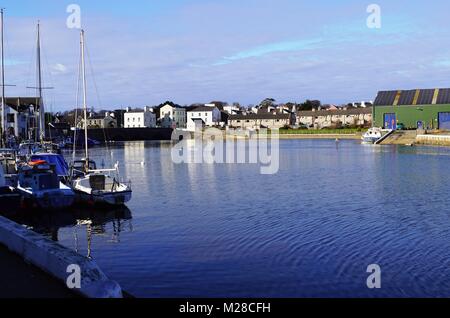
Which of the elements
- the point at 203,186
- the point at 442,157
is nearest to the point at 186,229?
the point at 203,186

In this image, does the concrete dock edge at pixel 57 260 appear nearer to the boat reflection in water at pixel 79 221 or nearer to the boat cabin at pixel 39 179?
the boat reflection in water at pixel 79 221

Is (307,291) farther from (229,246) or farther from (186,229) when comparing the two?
(186,229)

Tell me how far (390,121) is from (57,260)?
10167cm

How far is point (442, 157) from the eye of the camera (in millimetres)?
58844

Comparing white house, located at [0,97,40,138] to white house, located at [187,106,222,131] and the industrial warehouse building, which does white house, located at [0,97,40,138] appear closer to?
the industrial warehouse building

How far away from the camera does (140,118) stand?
18075cm

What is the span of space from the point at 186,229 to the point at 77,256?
12074mm

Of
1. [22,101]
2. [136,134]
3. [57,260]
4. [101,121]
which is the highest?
[22,101]

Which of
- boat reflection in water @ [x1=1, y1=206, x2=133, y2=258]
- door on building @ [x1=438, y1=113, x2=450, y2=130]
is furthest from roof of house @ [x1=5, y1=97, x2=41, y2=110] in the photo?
boat reflection in water @ [x1=1, y1=206, x2=133, y2=258]

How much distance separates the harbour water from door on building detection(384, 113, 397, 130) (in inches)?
2694

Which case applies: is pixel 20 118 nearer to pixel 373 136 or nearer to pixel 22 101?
pixel 22 101

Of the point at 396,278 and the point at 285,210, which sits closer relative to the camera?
the point at 396,278

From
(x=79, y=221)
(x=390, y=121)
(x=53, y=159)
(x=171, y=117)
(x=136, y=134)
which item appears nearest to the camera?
(x=79, y=221)

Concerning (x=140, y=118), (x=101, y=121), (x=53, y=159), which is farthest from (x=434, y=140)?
(x=101, y=121)
